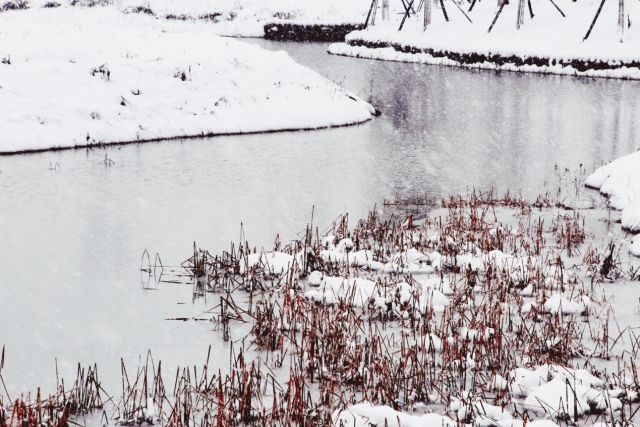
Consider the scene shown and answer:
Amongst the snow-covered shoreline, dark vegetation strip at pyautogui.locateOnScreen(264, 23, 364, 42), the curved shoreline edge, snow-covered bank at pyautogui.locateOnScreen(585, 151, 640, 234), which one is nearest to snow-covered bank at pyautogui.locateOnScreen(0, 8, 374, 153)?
the curved shoreline edge

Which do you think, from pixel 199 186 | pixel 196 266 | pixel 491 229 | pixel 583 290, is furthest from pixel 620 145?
pixel 196 266

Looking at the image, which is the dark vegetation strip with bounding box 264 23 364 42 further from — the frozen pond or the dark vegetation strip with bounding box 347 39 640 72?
the frozen pond

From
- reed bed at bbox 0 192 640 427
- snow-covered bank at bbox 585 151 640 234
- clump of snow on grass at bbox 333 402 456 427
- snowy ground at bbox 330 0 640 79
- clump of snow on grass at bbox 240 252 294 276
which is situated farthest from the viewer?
snowy ground at bbox 330 0 640 79

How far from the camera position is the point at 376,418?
189 inches

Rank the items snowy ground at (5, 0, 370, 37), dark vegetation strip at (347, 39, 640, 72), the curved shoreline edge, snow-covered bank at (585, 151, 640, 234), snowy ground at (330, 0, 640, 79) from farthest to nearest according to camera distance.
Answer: snowy ground at (5, 0, 370, 37), snowy ground at (330, 0, 640, 79), dark vegetation strip at (347, 39, 640, 72), the curved shoreline edge, snow-covered bank at (585, 151, 640, 234)

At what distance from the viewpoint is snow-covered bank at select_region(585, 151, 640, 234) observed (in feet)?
35.2

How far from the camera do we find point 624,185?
12336mm

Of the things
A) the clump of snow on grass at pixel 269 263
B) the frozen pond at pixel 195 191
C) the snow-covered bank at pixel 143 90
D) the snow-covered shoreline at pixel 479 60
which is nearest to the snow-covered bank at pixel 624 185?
the frozen pond at pixel 195 191

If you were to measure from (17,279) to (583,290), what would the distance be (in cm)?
553

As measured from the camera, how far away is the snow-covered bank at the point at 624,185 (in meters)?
10.7

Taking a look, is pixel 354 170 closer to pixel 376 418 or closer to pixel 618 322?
pixel 618 322

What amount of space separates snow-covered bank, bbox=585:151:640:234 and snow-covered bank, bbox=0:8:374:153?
749cm

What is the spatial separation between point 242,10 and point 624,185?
1706 inches

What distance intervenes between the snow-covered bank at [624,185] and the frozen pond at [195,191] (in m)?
0.77
